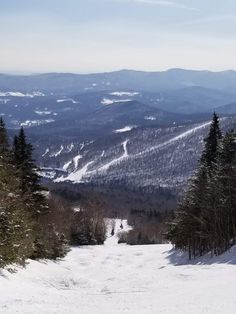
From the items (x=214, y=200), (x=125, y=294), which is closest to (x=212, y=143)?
(x=214, y=200)

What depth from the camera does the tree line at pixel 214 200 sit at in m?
51.7

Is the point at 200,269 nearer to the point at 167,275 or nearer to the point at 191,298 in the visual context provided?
the point at 167,275

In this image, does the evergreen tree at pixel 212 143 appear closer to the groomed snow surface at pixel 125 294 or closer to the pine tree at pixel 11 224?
the groomed snow surface at pixel 125 294

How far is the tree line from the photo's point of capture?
170ft

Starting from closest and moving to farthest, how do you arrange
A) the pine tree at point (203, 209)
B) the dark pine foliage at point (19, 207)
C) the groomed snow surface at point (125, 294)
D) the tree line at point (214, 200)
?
the groomed snow surface at point (125, 294)
the dark pine foliage at point (19, 207)
the tree line at point (214, 200)
the pine tree at point (203, 209)

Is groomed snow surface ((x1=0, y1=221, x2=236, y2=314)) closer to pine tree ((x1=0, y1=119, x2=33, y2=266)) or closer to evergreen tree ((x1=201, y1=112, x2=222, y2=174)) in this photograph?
pine tree ((x1=0, y1=119, x2=33, y2=266))

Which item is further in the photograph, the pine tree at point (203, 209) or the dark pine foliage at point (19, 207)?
the pine tree at point (203, 209)

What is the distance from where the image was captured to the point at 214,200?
53000 millimetres

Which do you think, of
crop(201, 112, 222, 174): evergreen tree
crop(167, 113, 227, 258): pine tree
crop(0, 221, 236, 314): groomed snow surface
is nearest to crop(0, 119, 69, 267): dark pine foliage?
crop(0, 221, 236, 314): groomed snow surface

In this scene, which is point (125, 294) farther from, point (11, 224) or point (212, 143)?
point (212, 143)

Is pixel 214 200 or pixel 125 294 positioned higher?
pixel 214 200

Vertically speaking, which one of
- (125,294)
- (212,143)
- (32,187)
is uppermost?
(212,143)

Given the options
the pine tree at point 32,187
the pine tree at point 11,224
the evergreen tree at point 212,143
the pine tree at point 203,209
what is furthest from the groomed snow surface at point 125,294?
the evergreen tree at point 212,143

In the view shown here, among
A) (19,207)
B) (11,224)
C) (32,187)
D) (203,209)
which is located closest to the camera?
(11,224)
